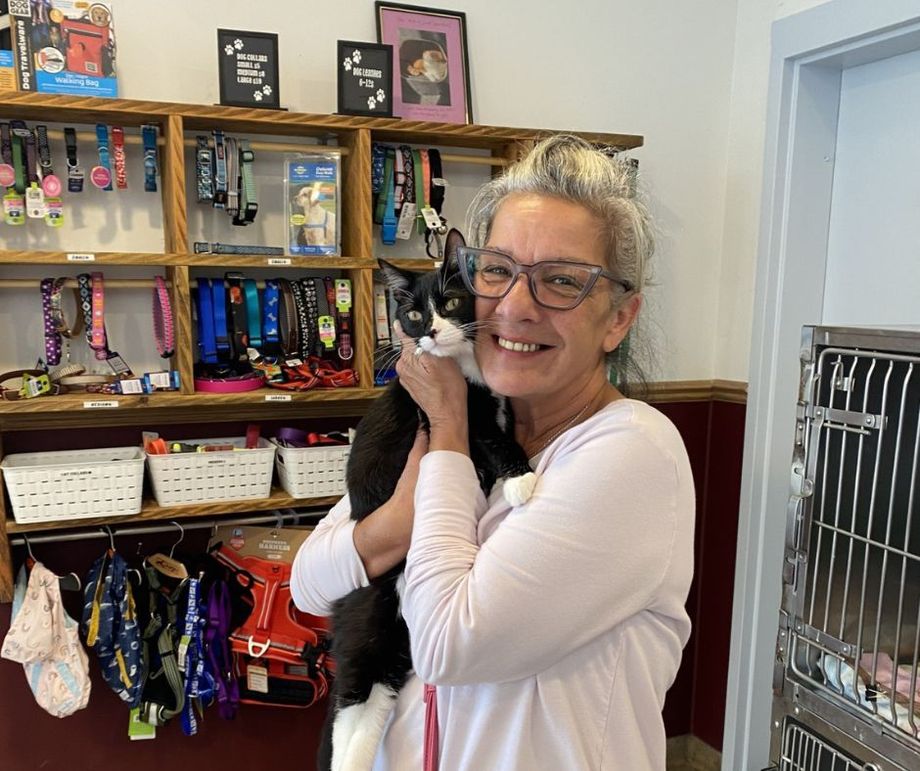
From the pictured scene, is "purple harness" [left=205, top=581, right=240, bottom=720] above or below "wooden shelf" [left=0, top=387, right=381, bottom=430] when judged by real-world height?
below

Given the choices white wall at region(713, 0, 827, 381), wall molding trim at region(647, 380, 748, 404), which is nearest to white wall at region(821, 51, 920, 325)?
white wall at region(713, 0, 827, 381)

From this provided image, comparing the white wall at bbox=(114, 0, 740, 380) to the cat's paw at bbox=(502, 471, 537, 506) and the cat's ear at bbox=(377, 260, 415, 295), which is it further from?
the cat's paw at bbox=(502, 471, 537, 506)

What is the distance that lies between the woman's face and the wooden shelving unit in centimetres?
109

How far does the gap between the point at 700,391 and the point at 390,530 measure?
6.00 feet

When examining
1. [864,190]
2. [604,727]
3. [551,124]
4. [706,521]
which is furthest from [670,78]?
[604,727]

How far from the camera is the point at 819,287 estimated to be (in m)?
2.27

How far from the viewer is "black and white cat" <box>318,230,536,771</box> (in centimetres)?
108

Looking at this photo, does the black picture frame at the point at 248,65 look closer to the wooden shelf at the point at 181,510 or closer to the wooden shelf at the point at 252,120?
the wooden shelf at the point at 252,120

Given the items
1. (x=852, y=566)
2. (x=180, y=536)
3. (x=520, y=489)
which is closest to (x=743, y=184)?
(x=852, y=566)

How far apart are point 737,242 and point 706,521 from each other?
3.10ft

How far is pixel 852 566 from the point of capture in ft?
4.59

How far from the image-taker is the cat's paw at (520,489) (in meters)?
0.91

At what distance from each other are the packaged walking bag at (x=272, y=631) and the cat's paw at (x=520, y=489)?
1330 mm

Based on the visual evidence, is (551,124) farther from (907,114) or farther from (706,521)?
(706,521)
